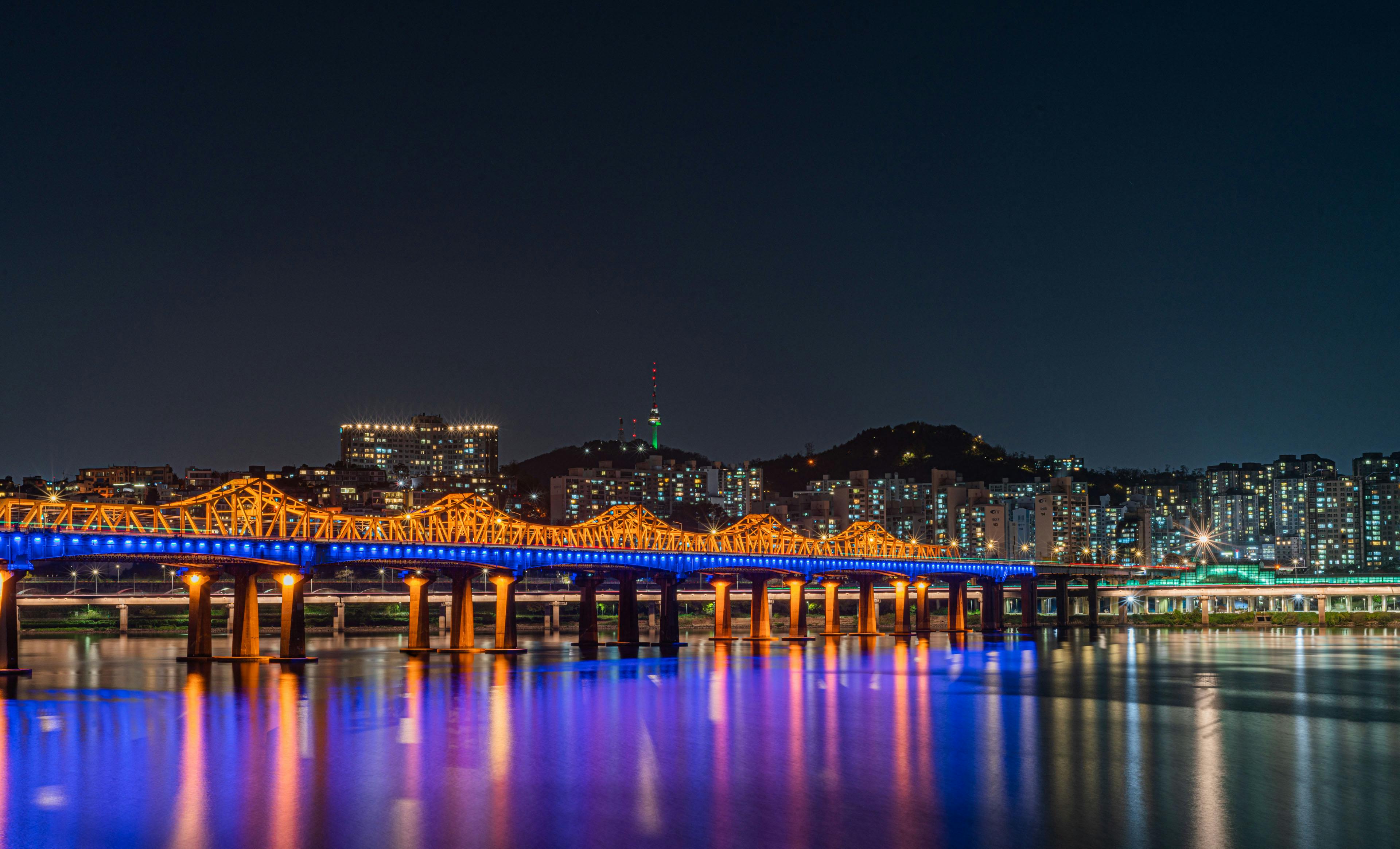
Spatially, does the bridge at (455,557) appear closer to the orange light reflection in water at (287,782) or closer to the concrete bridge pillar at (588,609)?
the concrete bridge pillar at (588,609)

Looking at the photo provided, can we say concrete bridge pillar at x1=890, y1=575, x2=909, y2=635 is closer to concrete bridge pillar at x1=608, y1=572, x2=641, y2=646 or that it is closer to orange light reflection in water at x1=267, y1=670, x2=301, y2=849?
concrete bridge pillar at x1=608, y1=572, x2=641, y2=646

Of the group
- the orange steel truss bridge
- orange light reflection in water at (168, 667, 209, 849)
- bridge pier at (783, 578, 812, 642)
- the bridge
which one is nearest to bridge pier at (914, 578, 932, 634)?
the bridge

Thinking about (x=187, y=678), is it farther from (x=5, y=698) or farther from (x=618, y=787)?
(x=618, y=787)

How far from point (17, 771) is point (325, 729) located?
46.6 ft

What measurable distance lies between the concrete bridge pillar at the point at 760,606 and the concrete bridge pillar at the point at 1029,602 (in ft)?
175

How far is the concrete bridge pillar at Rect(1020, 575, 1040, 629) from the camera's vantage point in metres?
188

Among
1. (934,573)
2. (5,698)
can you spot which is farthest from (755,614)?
(5,698)

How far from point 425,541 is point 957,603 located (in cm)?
8984

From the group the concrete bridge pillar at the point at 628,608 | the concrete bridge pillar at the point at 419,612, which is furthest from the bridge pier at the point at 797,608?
the concrete bridge pillar at the point at 419,612

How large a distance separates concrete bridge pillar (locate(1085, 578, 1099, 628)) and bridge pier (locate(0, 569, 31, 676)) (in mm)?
152250

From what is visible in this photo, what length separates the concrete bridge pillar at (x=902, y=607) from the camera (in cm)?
16938

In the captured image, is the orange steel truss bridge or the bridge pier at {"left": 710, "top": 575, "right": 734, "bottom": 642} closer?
the orange steel truss bridge

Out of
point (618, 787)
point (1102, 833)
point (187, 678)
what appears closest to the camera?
point (1102, 833)

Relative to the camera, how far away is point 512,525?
126 metres
